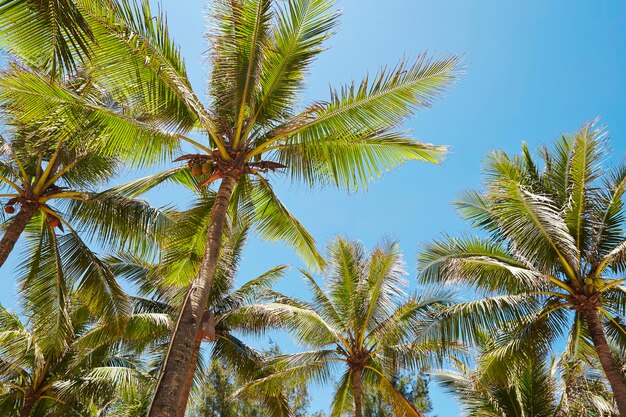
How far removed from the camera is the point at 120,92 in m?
7.65

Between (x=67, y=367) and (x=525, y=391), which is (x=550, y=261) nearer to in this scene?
(x=525, y=391)

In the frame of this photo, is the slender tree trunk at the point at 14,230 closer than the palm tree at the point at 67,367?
Yes

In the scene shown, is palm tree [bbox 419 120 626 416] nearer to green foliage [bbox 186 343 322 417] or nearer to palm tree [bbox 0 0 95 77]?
palm tree [bbox 0 0 95 77]

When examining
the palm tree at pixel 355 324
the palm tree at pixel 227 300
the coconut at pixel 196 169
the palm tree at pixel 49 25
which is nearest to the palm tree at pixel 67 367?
the palm tree at pixel 227 300

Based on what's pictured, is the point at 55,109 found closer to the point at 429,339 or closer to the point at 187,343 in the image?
the point at 187,343

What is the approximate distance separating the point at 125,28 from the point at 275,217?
4.06 m

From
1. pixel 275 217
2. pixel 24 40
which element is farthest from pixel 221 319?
pixel 24 40

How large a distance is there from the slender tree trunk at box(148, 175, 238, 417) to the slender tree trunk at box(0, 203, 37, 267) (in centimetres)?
384

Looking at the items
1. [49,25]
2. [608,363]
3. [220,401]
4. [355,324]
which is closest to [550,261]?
[608,363]

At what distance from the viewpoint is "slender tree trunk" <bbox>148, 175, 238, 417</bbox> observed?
494 cm

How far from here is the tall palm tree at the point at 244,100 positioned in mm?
7160

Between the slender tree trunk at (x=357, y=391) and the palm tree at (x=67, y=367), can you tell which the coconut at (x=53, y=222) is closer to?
the palm tree at (x=67, y=367)

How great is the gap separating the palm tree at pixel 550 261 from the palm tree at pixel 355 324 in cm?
144

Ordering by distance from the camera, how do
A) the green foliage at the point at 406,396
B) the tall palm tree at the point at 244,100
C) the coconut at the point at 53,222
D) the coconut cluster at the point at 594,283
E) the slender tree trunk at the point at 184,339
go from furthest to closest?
the green foliage at the point at 406,396, the coconut cluster at the point at 594,283, the coconut at the point at 53,222, the tall palm tree at the point at 244,100, the slender tree trunk at the point at 184,339
